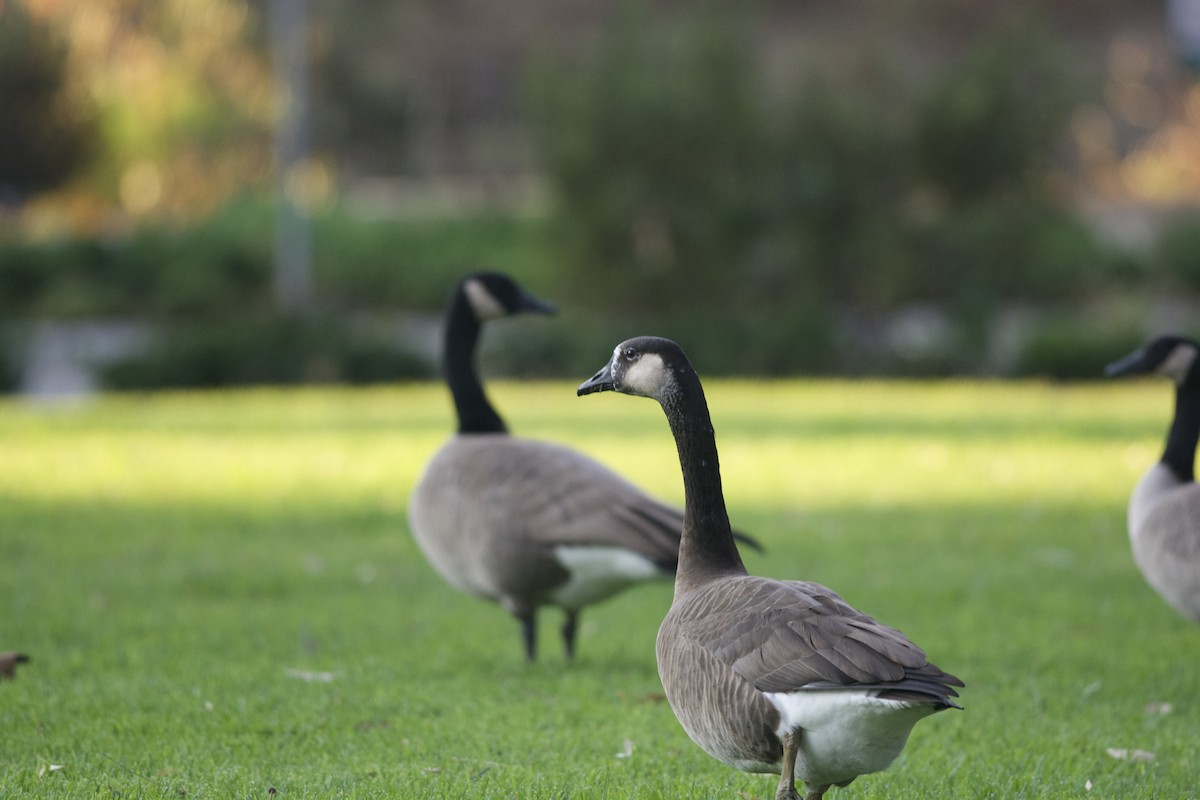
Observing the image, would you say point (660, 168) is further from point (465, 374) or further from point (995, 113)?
point (465, 374)

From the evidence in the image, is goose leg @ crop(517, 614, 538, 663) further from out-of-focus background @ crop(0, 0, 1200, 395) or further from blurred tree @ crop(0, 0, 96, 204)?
blurred tree @ crop(0, 0, 96, 204)

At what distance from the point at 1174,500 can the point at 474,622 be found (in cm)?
351

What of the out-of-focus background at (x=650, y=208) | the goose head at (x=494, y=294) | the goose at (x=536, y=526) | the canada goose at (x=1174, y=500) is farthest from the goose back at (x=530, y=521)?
the out-of-focus background at (x=650, y=208)

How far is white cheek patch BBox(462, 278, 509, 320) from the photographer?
6.82 metres

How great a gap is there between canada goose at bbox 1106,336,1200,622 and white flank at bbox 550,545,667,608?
6.96 feet

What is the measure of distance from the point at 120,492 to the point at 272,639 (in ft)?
16.0

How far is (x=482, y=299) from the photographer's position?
269 inches

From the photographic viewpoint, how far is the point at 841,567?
27.0 feet

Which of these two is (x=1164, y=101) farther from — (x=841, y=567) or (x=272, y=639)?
(x=272, y=639)

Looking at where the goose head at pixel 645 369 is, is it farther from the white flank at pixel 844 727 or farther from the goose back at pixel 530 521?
the goose back at pixel 530 521

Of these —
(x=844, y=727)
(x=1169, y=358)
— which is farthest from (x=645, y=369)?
(x=1169, y=358)

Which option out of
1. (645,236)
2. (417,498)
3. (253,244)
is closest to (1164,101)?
(645,236)

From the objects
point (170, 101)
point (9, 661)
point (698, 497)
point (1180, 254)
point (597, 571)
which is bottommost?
point (1180, 254)

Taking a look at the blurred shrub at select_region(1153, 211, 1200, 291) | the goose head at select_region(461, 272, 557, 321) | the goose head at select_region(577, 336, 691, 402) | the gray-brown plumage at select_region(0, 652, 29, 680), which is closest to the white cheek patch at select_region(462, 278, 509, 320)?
the goose head at select_region(461, 272, 557, 321)
